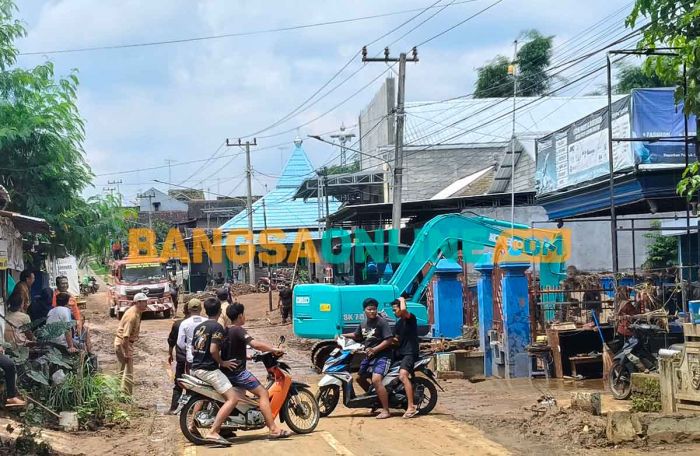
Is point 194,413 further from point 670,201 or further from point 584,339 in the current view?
point 670,201

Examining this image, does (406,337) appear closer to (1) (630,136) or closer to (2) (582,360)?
(2) (582,360)

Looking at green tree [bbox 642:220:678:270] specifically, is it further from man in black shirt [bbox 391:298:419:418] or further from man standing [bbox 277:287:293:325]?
man in black shirt [bbox 391:298:419:418]

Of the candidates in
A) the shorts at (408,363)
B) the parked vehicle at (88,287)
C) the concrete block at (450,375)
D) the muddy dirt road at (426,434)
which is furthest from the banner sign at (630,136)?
the parked vehicle at (88,287)

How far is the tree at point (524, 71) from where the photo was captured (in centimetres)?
5453

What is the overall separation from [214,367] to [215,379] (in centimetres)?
15

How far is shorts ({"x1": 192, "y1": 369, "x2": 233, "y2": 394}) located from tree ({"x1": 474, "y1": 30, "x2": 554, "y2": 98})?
45.5 m

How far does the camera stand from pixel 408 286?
65.6 ft

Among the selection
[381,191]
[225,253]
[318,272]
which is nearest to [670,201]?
[381,191]

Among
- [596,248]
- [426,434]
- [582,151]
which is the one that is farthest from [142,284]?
[426,434]

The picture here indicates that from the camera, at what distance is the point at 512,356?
1733 cm

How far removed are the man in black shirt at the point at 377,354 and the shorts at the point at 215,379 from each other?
299cm

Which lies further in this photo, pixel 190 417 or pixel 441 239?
pixel 441 239

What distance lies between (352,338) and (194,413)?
361cm

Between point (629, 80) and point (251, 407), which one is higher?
point (629, 80)
